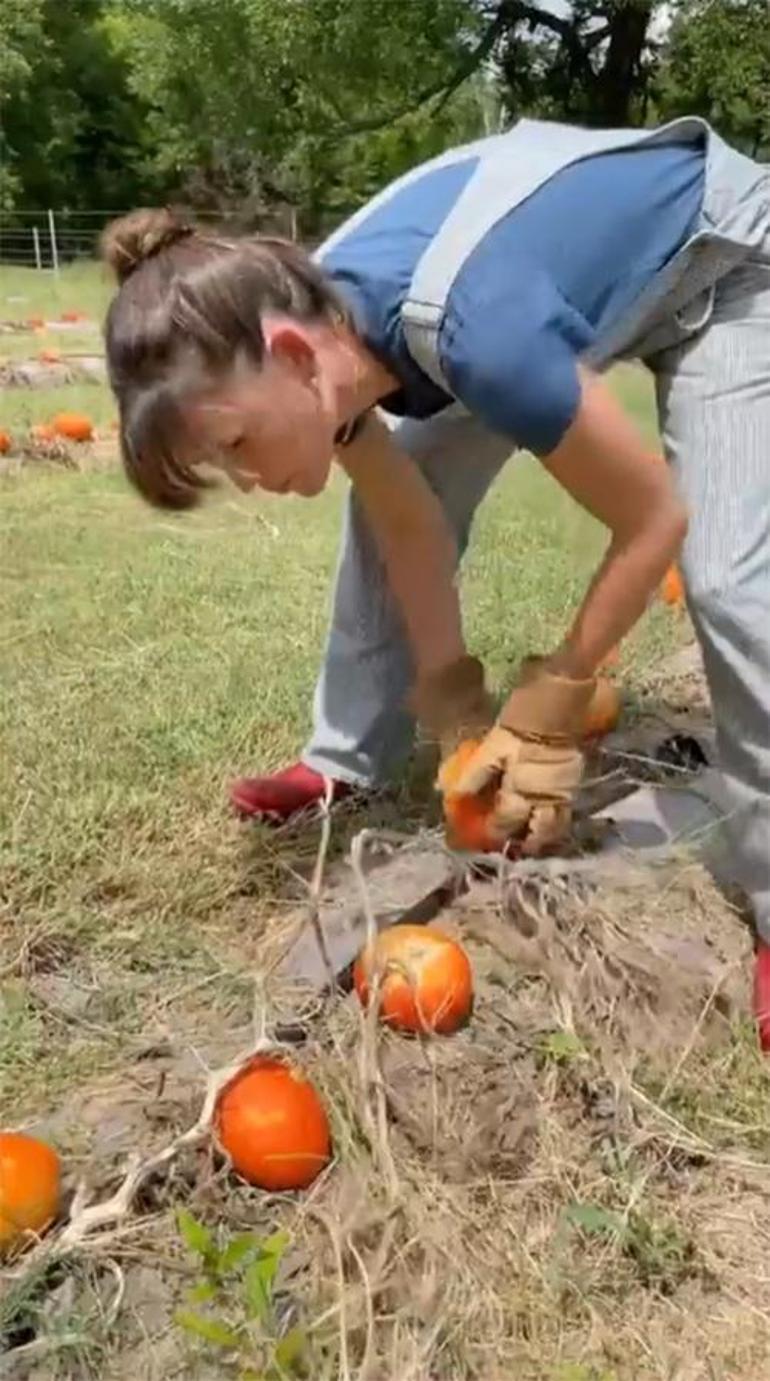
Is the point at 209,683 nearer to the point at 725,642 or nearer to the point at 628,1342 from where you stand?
the point at 725,642

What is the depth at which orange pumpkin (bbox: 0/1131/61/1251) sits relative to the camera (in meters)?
1.49

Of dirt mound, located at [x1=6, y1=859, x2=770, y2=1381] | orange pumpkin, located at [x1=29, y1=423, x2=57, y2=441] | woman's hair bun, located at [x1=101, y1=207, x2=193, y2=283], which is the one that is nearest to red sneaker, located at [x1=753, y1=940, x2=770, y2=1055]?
dirt mound, located at [x1=6, y1=859, x2=770, y2=1381]

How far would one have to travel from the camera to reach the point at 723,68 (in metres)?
21.3

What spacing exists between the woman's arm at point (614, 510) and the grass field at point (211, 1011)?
27 cm

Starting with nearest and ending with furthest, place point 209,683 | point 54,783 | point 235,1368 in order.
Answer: point 235,1368 < point 54,783 < point 209,683

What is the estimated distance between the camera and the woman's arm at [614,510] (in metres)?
1.84

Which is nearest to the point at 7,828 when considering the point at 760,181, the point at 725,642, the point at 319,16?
the point at 725,642

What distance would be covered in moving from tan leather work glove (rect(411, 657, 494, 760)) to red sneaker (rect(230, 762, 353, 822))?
1.00 feet

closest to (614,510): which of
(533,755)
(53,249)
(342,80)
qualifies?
(533,755)

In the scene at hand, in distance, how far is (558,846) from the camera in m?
2.31

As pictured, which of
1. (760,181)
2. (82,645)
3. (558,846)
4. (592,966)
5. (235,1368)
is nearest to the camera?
(235,1368)

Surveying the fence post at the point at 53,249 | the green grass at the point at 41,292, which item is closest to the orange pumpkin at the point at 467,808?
the green grass at the point at 41,292

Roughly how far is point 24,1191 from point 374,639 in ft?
3.99

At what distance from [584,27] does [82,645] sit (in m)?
21.7
